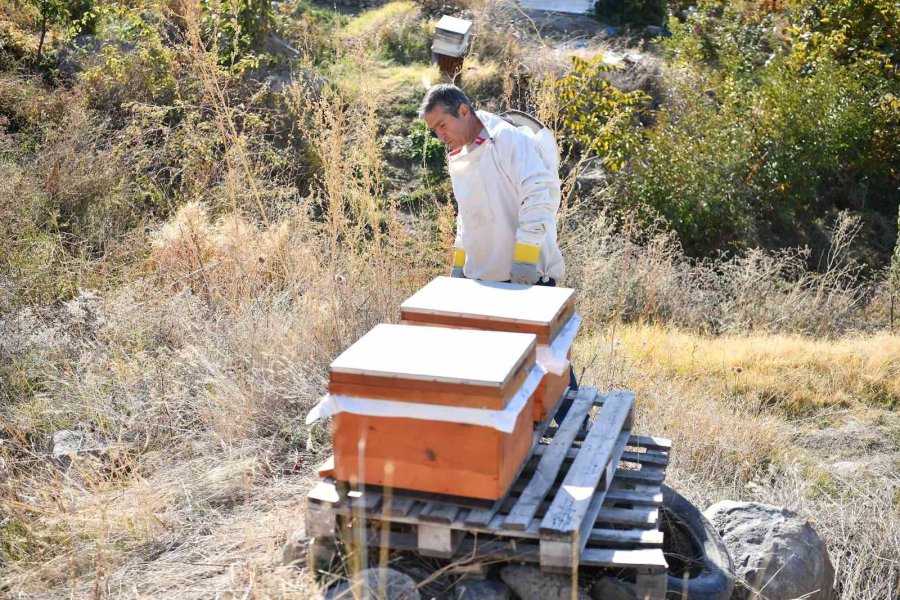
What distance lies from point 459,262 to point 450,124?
753 mm

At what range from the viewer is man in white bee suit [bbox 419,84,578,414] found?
449 centimetres

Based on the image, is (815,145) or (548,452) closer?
(548,452)

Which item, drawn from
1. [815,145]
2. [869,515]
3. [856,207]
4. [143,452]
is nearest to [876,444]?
[869,515]

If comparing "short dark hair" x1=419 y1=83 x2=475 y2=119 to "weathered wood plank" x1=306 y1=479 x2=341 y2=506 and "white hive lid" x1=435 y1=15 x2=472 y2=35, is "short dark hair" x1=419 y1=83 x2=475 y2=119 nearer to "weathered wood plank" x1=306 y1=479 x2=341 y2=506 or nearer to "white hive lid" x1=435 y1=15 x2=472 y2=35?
"weathered wood plank" x1=306 y1=479 x2=341 y2=506

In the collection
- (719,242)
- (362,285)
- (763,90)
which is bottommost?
(719,242)

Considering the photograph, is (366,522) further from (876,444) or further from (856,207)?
(856,207)

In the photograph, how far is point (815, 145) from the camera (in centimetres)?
1055

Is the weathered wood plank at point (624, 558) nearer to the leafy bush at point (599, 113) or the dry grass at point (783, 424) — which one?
the dry grass at point (783, 424)

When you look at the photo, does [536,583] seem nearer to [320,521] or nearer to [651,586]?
[651,586]

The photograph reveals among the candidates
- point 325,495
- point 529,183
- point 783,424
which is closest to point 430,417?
point 325,495

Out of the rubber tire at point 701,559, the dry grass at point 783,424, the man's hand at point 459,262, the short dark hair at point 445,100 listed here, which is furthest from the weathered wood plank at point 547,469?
the short dark hair at point 445,100

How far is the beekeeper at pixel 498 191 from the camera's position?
449 cm

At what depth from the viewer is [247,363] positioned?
18.2ft

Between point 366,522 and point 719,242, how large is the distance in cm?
778
